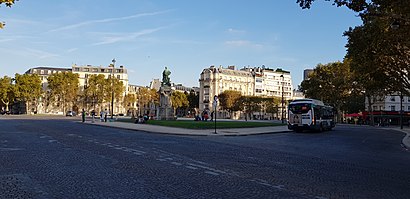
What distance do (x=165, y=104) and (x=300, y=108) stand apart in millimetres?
22872

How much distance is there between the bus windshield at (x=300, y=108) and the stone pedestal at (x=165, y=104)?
21.5m

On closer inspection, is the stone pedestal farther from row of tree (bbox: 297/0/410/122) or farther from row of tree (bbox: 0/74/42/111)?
row of tree (bbox: 0/74/42/111)

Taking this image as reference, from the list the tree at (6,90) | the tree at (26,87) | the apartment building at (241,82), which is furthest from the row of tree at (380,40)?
the apartment building at (241,82)

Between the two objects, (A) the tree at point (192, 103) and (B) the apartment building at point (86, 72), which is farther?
(A) the tree at point (192, 103)

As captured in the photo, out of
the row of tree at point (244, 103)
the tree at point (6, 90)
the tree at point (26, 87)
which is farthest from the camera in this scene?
the row of tree at point (244, 103)

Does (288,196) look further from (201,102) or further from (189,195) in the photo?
(201,102)

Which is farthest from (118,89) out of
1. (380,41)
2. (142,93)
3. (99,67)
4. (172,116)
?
(380,41)

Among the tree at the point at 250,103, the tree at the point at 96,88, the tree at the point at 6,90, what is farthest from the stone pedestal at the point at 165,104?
the tree at the point at 6,90

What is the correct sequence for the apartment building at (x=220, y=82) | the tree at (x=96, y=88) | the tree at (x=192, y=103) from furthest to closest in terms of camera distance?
the tree at (x=192, y=103) → the apartment building at (x=220, y=82) → the tree at (x=96, y=88)

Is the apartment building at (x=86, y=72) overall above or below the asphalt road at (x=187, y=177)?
above

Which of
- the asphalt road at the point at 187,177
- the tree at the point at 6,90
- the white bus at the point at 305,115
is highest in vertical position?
the tree at the point at 6,90

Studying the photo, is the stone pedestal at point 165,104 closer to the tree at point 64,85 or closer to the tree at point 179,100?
the tree at point 64,85

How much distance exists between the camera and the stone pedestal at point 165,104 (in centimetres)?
5381

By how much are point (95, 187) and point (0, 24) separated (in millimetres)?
8721
